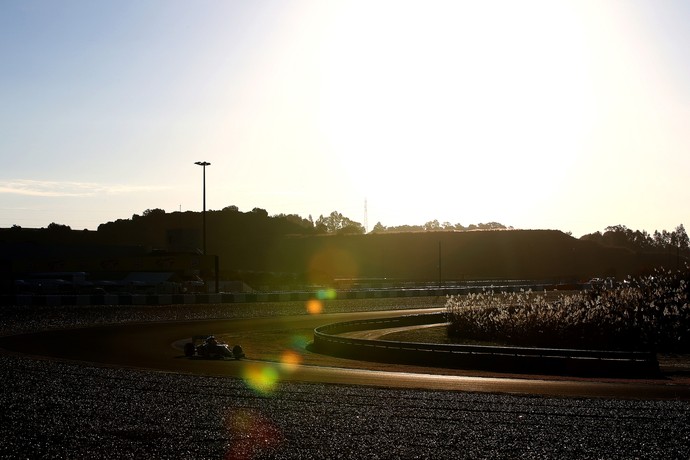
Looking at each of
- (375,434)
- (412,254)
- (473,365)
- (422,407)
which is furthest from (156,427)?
(412,254)

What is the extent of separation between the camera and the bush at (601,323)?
109ft

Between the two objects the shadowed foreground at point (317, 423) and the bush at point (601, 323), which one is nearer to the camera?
the shadowed foreground at point (317, 423)

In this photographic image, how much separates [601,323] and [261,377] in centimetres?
1810

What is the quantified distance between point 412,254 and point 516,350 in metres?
160

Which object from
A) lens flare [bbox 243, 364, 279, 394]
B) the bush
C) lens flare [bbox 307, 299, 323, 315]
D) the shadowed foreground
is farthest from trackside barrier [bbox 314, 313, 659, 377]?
lens flare [bbox 307, 299, 323, 315]

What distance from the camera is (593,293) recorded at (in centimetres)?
4262

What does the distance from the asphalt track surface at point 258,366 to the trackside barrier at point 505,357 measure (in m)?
1.01

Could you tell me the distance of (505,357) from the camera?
24516 millimetres

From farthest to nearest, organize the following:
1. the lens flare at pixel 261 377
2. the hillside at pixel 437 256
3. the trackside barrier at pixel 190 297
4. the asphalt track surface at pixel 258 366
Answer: the hillside at pixel 437 256 < the trackside barrier at pixel 190 297 < the asphalt track surface at pixel 258 366 < the lens flare at pixel 261 377

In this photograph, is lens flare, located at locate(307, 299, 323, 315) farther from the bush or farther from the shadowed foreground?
the shadowed foreground

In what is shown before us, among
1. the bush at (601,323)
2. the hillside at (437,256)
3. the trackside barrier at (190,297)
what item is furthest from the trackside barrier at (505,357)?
the hillside at (437,256)

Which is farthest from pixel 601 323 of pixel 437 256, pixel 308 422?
pixel 437 256

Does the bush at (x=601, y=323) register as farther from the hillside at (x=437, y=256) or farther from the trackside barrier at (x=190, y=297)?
the hillside at (x=437, y=256)

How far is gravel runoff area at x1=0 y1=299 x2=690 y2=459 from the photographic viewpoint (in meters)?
12.3
